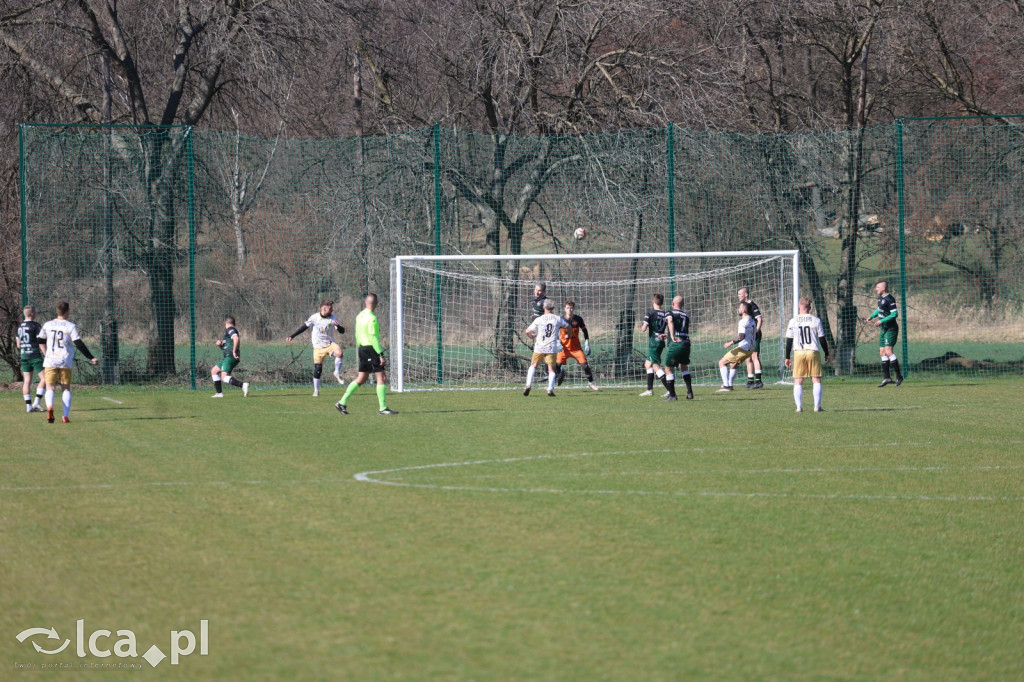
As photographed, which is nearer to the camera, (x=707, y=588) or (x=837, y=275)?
(x=707, y=588)

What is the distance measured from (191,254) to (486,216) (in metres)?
6.40

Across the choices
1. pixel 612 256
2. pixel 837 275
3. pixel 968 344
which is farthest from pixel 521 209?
pixel 968 344

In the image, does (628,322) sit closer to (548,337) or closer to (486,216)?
(486,216)

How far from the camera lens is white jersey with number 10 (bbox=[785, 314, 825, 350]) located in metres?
17.0

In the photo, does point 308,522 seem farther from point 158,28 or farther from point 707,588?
point 158,28

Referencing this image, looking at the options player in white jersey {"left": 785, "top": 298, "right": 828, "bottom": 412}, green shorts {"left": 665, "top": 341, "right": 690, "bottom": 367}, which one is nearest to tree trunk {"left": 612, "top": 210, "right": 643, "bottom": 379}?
green shorts {"left": 665, "top": 341, "right": 690, "bottom": 367}

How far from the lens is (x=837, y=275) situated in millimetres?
26359

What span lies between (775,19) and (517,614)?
23.4 metres

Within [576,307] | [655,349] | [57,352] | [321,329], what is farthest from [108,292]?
[655,349]

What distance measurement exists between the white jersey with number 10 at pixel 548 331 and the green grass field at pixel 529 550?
5320 mm

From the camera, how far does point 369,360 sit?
17797mm

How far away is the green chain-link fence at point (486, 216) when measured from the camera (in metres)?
24.6

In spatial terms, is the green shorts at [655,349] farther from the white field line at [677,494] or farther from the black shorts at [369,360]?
the white field line at [677,494]

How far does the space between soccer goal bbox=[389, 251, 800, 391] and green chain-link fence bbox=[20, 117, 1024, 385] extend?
0.65 metres
